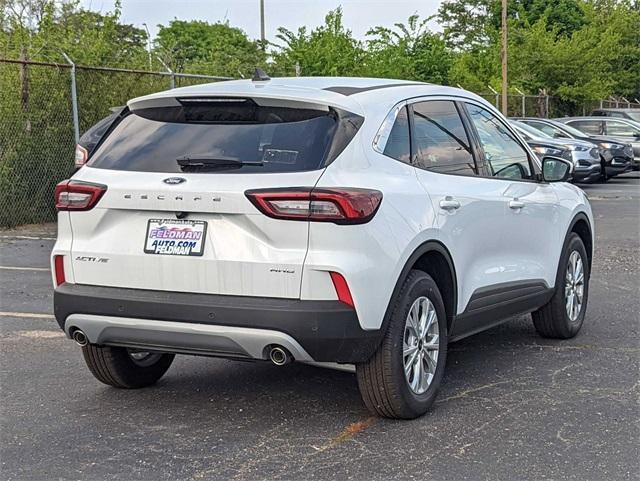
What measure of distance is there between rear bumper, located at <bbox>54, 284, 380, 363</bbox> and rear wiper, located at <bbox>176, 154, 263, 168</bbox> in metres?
0.63

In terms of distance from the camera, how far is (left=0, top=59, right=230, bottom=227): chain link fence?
535 inches

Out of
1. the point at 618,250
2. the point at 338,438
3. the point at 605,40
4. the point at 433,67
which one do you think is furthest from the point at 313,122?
the point at 605,40

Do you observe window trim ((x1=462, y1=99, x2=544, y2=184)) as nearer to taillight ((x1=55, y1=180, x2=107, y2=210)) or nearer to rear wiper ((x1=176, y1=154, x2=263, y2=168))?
rear wiper ((x1=176, y1=154, x2=263, y2=168))

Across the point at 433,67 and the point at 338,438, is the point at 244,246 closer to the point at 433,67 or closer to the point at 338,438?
the point at 338,438

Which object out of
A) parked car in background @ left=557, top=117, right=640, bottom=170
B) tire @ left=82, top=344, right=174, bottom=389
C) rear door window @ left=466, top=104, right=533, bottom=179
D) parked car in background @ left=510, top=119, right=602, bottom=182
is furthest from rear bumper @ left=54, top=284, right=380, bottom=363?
parked car in background @ left=557, top=117, right=640, bottom=170

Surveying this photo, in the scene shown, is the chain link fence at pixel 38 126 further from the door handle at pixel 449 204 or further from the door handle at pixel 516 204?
the door handle at pixel 449 204

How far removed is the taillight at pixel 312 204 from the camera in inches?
169

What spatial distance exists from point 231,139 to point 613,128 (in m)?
23.3

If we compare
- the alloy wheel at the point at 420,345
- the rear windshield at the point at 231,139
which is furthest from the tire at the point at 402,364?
the rear windshield at the point at 231,139

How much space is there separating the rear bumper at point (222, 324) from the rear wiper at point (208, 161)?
63 cm

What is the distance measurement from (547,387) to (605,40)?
3721 centimetres

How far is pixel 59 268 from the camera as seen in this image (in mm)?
4867

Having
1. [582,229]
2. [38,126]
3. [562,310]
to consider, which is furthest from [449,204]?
[38,126]

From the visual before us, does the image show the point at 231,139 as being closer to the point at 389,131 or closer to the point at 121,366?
the point at 389,131
